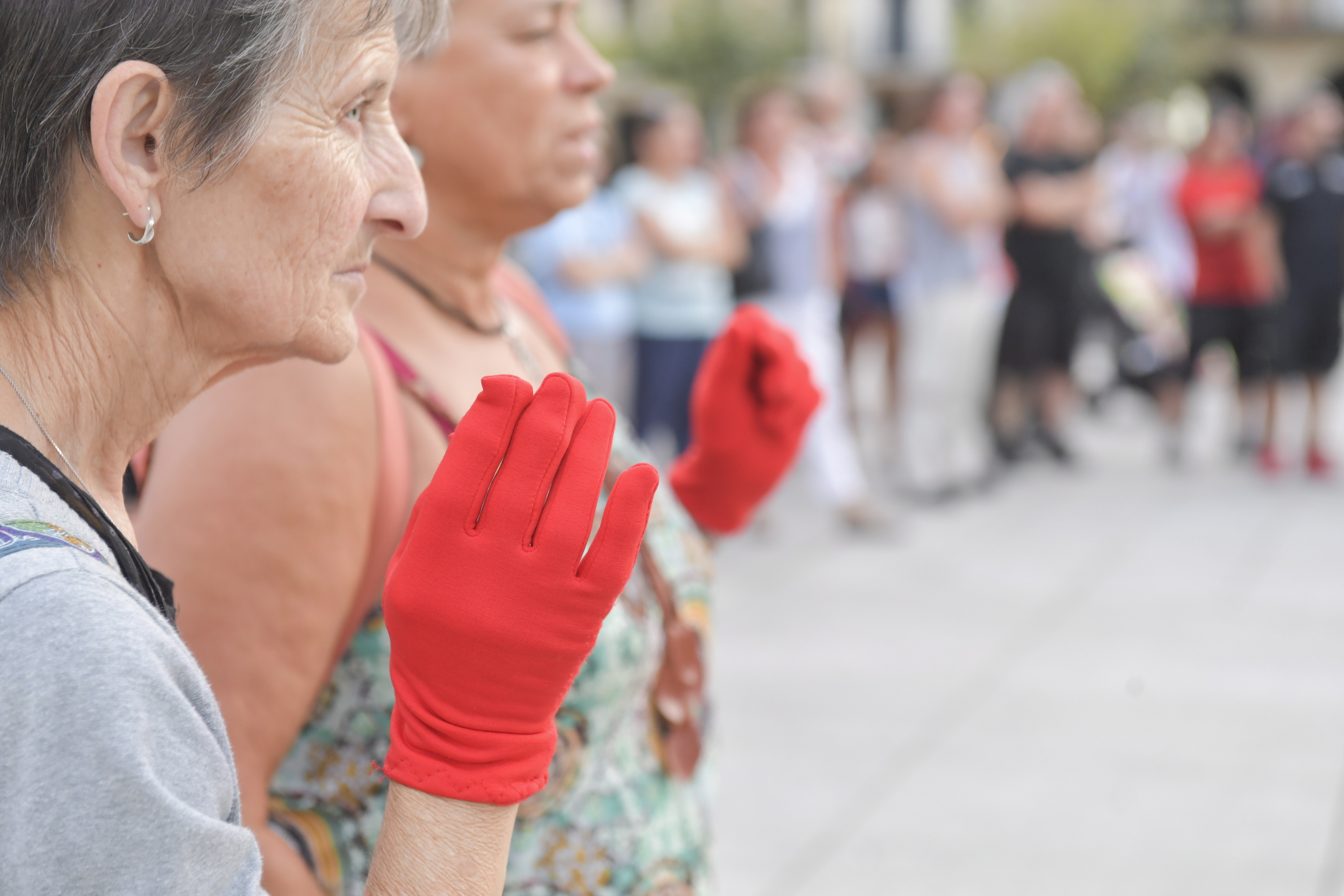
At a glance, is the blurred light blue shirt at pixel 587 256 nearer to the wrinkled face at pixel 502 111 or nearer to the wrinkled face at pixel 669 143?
the wrinkled face at pixel 669 143

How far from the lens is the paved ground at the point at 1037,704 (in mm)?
3420

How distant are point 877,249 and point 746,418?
6398mm

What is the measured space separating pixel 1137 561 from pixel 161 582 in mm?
5770

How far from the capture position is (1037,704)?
441 cm

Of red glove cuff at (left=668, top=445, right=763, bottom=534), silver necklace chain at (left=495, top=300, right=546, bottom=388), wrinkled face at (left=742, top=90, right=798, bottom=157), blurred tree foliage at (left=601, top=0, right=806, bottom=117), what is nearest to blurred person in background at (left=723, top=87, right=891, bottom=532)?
wrinkled face at (left=742, top=90, right=798, bottom=157)

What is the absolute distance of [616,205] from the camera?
7.04 meters

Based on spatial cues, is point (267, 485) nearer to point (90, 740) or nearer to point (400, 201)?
point (400, 201)

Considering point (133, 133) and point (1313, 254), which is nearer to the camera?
point (133, 133)

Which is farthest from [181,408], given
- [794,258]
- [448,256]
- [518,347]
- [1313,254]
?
[1313,254]

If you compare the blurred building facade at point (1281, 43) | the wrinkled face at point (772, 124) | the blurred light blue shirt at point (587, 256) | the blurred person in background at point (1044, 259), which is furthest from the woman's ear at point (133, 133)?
the blurred building facade at point (1281, 43)

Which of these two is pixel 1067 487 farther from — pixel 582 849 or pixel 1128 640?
pixel 582 849

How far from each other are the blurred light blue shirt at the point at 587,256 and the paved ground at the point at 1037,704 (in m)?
1.30

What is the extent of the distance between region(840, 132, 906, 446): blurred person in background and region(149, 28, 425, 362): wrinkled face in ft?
22.3

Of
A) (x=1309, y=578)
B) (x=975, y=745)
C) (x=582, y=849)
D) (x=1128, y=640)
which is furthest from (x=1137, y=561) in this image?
(x=582, y=849)
